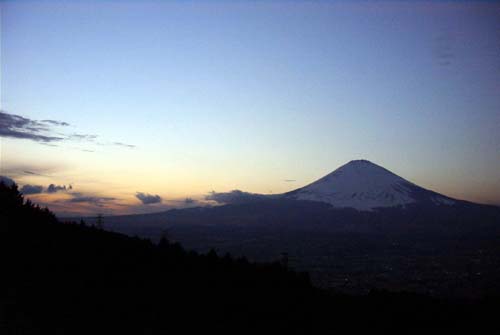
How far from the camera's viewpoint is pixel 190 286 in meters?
18.1

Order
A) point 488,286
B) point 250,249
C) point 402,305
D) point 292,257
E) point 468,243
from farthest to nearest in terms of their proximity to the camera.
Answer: point 468,243
point 250,249
point 292,257
point 488,286
point 402,305

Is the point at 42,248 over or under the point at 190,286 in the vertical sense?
over

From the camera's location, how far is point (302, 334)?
15.4 meters

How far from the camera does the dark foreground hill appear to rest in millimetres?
15406

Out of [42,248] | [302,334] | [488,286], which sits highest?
[42,248]

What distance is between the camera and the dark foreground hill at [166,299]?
50.5 ft

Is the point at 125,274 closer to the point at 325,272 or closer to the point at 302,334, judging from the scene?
the point at 302,334

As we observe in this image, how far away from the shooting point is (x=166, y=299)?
1667 cm

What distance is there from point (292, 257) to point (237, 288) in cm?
10244

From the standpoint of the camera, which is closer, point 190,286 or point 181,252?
point 190,286

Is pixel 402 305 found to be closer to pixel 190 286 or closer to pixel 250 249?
pixel 190 286

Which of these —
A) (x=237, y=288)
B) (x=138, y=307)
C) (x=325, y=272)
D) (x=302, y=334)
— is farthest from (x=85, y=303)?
(x=325, y=272)

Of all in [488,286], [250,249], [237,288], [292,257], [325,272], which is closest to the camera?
[237,288]

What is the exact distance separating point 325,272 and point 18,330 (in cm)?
8345
